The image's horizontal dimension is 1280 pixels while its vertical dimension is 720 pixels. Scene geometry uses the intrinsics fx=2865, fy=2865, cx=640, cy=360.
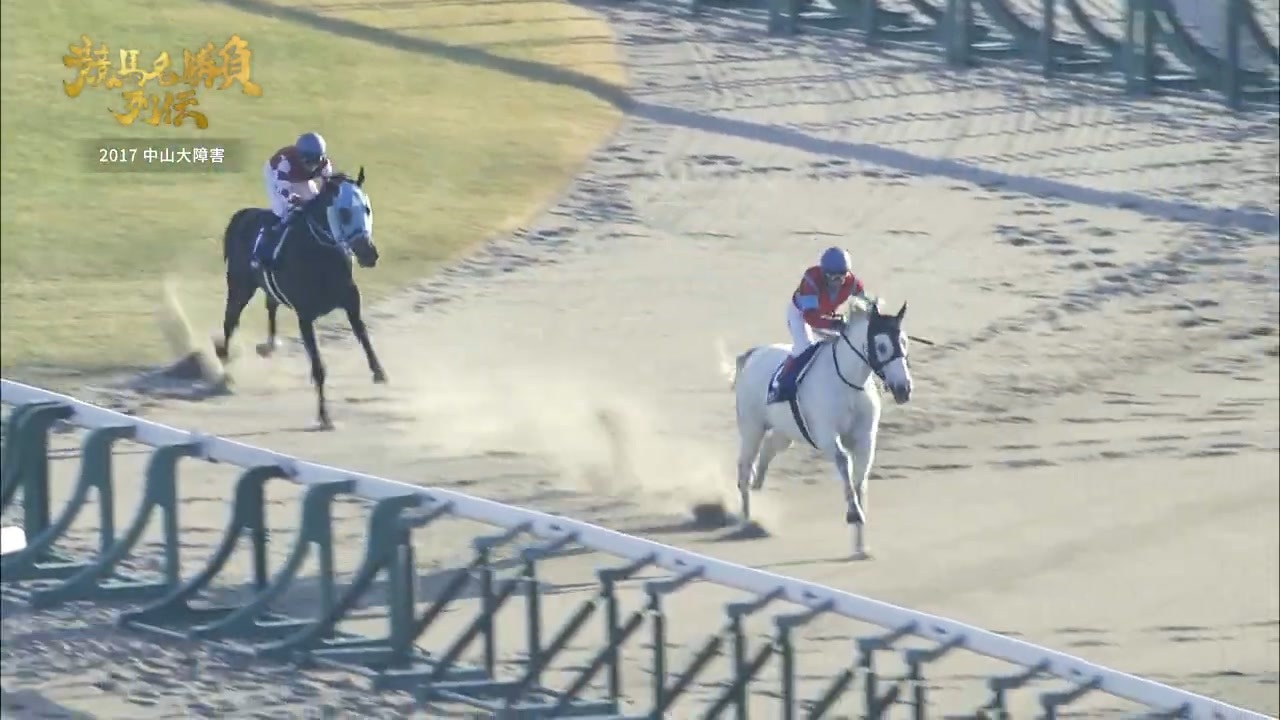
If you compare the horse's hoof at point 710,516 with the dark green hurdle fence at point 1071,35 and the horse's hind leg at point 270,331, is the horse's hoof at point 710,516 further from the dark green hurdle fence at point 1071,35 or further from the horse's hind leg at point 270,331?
the dark green hurdle fence at point 1071,35

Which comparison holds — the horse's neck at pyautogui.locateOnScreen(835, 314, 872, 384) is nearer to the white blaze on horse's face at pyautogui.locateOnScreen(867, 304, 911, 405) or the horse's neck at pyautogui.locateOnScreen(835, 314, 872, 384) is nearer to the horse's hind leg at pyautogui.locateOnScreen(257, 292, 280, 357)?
the white blaze on horse's face at pyautogui.locateOnScreen(867, 304, 911, 405)

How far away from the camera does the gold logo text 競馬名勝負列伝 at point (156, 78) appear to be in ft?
25.6

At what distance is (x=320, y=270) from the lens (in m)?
7.38

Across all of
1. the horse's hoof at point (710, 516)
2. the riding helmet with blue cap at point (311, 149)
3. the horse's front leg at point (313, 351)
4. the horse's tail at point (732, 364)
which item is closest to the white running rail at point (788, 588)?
the horse's tail at point (732, 364)

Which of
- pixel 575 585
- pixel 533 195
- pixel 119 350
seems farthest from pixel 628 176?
pixel 575 585

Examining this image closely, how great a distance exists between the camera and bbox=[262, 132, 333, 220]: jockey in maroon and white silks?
271 inches

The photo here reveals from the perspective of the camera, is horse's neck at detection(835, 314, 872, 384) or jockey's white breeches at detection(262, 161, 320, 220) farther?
horse's neck at detection(835, 314, 872, 384)

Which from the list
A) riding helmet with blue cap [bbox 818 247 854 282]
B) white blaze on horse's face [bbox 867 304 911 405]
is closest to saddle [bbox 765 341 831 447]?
white blaze on horse's face [bbox 867 304 911 405]

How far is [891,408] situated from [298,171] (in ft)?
23.1

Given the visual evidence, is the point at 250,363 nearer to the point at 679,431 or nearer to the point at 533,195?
the point at 679,431

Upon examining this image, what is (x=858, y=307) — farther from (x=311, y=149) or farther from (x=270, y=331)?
(x=270, y=331)

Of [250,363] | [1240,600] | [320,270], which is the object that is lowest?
[1240,600]

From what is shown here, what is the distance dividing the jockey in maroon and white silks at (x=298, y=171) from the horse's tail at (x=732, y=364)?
192 cm

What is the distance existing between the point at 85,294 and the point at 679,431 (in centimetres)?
350
